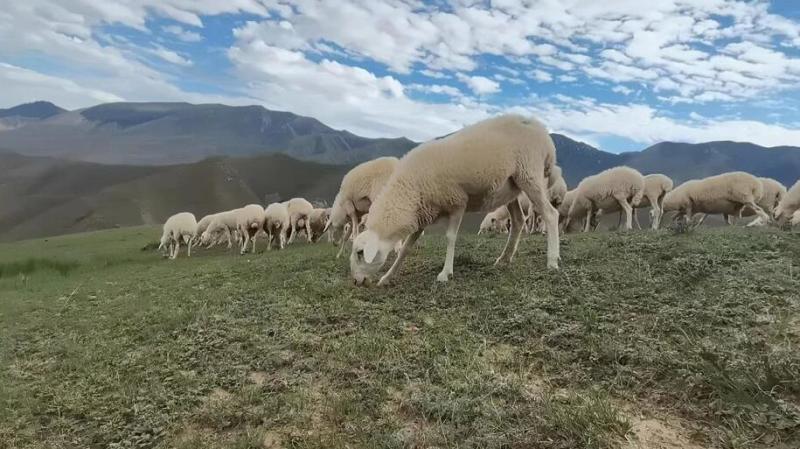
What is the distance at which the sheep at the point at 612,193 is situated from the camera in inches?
821

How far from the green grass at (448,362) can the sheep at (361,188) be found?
590 centimetres

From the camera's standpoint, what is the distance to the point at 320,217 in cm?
2955

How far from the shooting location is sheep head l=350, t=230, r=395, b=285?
916cm

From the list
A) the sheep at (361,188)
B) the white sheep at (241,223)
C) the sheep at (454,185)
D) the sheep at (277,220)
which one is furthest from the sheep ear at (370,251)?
the white sheep at (241,223)

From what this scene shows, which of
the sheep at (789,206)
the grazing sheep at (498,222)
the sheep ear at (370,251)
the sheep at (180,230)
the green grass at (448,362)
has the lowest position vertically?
the sheep at (180,230)

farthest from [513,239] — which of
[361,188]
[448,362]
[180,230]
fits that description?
[180,230]

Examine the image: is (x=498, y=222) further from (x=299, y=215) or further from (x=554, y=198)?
(x=299, y=215)

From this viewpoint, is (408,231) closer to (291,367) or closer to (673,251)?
(291,367)

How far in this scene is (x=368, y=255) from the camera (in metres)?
9.12

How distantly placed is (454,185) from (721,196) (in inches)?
614

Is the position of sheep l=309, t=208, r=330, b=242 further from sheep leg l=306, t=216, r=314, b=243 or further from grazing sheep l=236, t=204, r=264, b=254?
grazing sheep l=236, t=204, r=264, b=254

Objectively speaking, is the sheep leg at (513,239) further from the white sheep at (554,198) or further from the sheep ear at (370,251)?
the white sheep at (554,198)

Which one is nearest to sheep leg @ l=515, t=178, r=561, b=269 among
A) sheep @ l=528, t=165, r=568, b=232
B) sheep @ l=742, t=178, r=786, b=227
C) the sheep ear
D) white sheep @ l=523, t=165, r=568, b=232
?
the sheep ear

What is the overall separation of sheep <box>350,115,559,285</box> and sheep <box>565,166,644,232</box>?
452 inches
